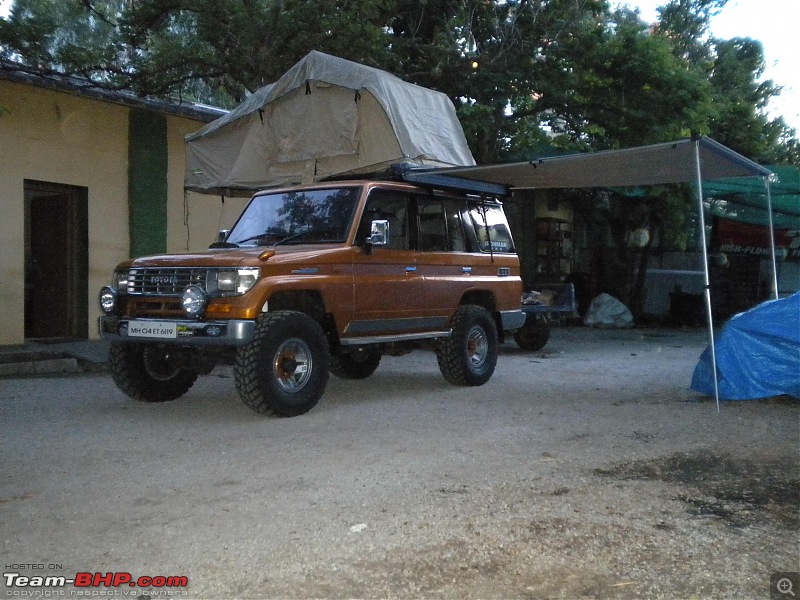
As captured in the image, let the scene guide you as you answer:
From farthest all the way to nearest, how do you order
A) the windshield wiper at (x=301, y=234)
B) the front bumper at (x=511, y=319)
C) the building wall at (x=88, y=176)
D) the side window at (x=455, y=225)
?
the building wall at (x=88, y=176)
the front bumper at (x=511, y=319)
the side window at (x=455, y=225)
the windshield wiper at (x=301, y=234)

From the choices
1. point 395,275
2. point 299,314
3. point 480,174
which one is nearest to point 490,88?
point 480,174

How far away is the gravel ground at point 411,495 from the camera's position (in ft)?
11.5

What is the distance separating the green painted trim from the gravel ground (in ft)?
19.0

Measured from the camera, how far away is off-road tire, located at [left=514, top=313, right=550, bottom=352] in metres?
12.9

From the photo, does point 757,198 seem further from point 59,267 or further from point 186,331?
point 186,331

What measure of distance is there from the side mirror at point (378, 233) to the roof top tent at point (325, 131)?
218cm

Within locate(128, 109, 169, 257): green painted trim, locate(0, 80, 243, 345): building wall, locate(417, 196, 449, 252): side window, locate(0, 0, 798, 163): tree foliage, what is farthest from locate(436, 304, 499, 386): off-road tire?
locate(128, 109, 169, 257): green painted trim

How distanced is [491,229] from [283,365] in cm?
357

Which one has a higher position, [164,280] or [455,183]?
[455,183]

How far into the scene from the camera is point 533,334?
1295 centimetres

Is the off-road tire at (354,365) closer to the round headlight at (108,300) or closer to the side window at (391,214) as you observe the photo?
the side window at (391,214)

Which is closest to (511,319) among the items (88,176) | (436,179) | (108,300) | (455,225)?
(455,225)

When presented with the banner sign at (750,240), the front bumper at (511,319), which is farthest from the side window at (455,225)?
the banner sign at (750,240)

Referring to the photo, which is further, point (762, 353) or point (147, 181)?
point (147, 181)
